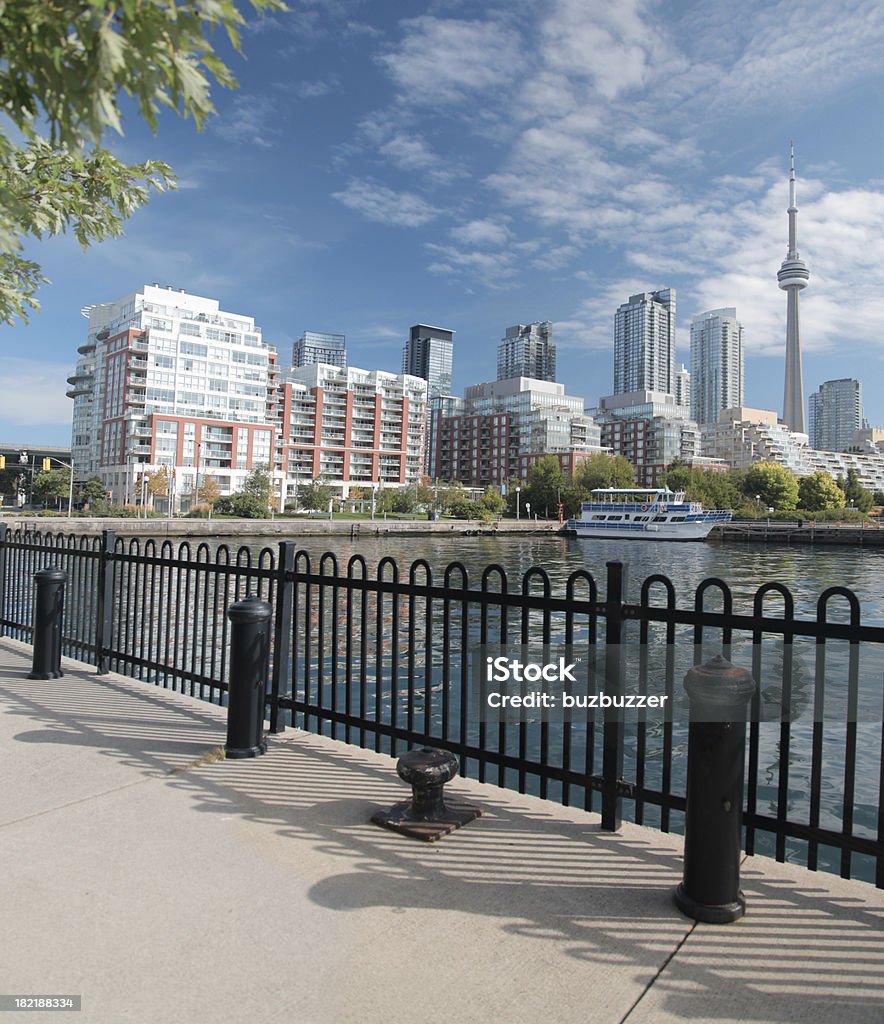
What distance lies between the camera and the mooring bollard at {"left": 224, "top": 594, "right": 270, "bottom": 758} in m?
5.34

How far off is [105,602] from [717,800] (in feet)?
22.6

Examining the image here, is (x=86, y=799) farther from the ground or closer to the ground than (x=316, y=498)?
closer to the ground

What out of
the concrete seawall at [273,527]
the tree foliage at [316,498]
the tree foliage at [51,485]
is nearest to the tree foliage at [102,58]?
the concrete seawall at [273,527]

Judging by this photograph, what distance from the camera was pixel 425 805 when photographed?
168 inches

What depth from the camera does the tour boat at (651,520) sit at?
93625 millimetres

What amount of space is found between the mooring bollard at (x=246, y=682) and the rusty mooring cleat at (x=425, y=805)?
147 cm

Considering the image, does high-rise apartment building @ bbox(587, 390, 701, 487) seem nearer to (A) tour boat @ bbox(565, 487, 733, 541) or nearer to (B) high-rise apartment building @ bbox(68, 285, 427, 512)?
(A) tour boat @ bbox(565, 487, 733, 541)

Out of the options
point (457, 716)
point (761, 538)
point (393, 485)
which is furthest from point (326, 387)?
point (457, 716)

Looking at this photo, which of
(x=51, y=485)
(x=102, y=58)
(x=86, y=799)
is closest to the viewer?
(x=102, y=58)

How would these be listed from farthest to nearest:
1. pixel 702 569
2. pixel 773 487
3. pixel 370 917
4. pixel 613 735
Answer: pixel 773 487 < pixel 702 569 < pixel 613 735 < pixel 370 917

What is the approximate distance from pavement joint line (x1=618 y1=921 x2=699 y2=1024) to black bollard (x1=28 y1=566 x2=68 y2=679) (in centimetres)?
682

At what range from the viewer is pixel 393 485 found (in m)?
144

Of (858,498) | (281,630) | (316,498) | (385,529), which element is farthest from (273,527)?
(858,498)

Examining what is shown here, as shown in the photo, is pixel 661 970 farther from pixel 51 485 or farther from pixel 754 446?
pixel 754 446
